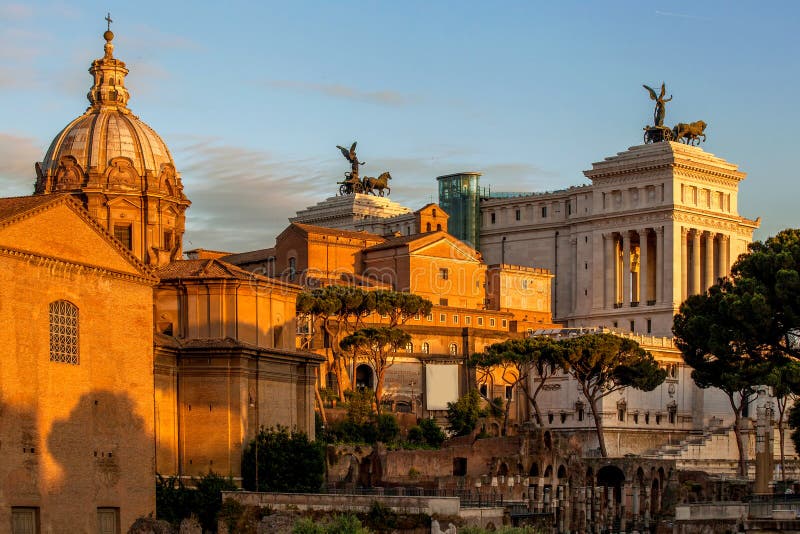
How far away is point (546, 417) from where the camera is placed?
10600 cm

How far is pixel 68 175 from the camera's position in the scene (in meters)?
77.8

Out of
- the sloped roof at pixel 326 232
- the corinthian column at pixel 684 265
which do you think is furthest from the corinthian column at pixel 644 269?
the sloped roof at pixel 326 232

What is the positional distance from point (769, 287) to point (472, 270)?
1567 inches

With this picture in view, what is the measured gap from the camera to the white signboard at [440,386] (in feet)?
331

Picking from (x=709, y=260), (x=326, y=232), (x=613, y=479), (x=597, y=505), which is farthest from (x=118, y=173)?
(x=709, y=260)

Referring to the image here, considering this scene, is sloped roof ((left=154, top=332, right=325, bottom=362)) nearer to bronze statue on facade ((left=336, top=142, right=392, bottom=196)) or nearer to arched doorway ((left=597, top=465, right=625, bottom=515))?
arched doorway ((left=597, top=465, right=625, bottom=515))

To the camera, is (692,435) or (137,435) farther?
(692,435)

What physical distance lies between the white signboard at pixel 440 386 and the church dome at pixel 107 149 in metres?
26.3

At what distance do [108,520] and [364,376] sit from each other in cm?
4170

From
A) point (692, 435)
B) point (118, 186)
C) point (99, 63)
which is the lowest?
point (692, 435)

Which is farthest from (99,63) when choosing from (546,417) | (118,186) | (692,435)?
(692,435)

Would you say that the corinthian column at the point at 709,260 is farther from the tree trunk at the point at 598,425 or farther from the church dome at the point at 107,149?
the church dome at the point at 107,149

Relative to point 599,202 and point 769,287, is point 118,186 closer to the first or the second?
point 769,287

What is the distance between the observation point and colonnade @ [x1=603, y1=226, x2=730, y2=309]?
123 m
